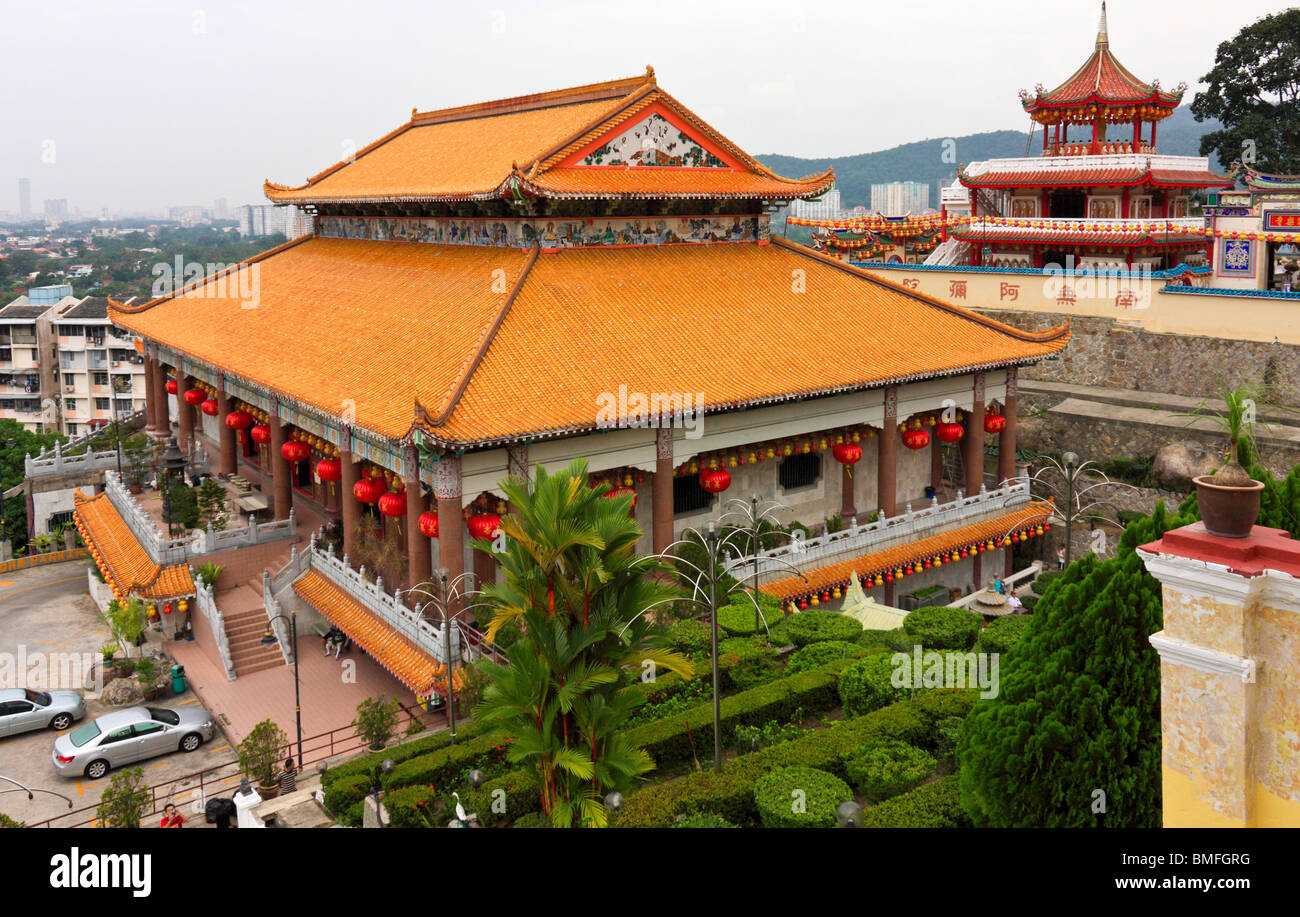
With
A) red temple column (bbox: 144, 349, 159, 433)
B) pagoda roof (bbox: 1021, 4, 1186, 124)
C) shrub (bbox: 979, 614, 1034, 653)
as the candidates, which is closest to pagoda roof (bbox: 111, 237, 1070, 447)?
shrub (bbox: 979, 614, 1034, 653)

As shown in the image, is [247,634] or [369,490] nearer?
[369,490]

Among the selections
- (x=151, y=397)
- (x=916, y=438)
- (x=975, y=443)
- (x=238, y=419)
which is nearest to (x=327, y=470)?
(x=238, y=419)

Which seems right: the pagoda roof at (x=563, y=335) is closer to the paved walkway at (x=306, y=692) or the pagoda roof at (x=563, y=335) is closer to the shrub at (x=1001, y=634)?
the paved walkway at (x=306, y=692)

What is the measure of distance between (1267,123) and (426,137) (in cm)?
4444

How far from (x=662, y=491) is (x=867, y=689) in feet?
22.5

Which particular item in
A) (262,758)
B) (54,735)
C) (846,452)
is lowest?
(54,735)

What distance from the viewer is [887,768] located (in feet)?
57.6

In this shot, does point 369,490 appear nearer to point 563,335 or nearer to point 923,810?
point 563,335

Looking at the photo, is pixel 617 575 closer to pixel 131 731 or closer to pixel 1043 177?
pixel 131 731

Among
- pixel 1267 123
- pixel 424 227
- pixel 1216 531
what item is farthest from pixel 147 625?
pixel 1267 123

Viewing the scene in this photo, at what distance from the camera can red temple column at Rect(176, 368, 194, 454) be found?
3922 cm

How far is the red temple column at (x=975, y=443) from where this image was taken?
1232 inches

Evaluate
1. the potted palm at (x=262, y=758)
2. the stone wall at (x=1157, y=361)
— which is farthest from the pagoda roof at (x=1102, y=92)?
the potted palm at (x=262, y=758)
